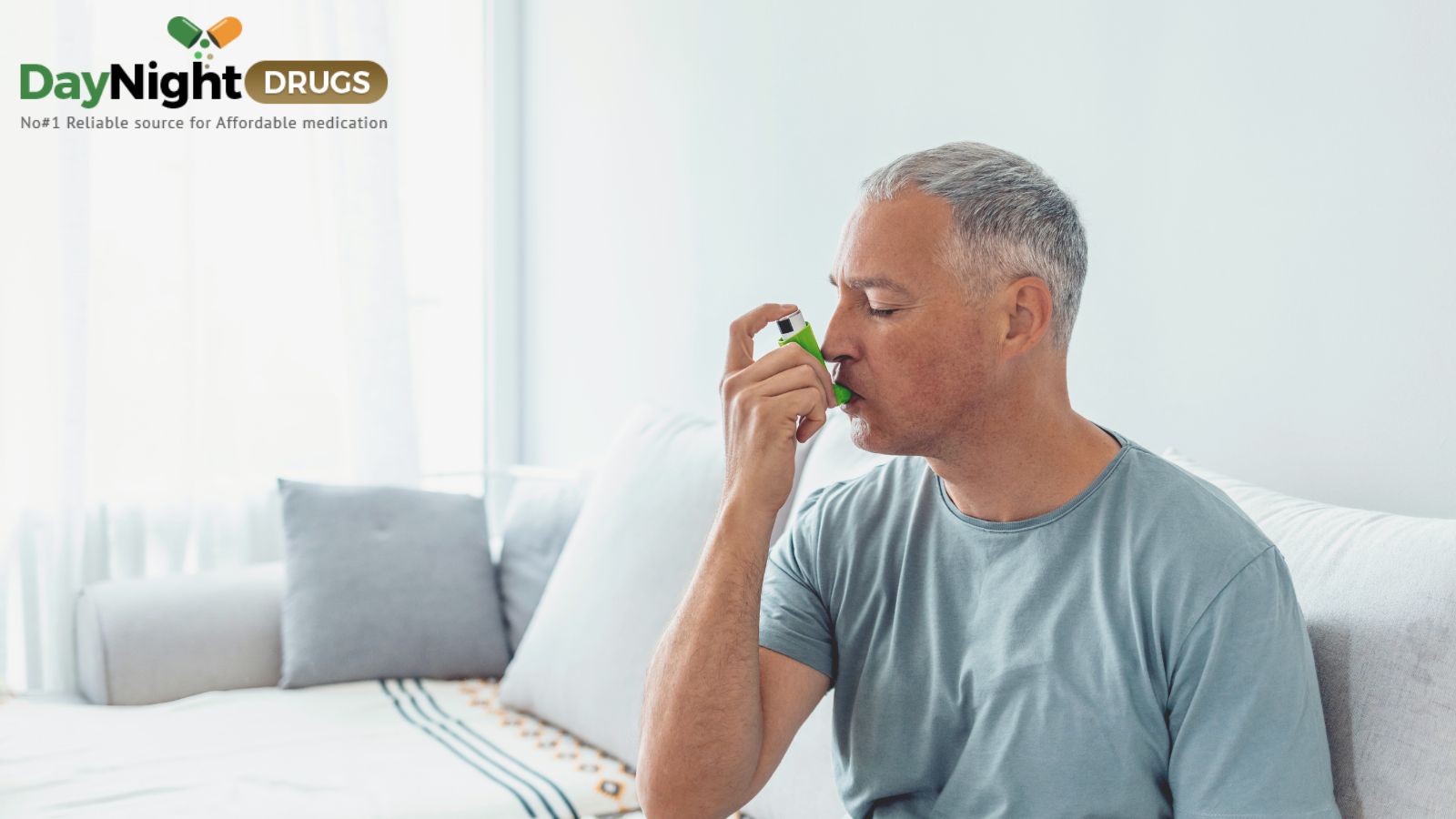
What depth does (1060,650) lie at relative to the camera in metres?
1.08

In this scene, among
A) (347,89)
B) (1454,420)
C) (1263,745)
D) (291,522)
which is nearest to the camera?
(1263,745)

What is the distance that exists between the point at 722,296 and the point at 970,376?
1394mm

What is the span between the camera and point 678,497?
205cm

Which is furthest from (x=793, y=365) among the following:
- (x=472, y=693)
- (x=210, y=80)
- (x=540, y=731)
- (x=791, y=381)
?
(x=210, y=80)

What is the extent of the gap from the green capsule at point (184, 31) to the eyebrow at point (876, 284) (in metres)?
2.37

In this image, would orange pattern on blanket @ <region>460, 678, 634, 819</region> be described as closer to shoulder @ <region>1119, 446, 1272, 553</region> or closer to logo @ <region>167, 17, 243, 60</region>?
shoulder @ <region>1119, 446, 1272, 553</region>

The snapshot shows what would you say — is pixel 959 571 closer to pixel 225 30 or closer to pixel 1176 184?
pixel 1176 184

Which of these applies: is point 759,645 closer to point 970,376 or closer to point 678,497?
point 970,376

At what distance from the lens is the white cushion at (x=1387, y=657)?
3.12ft

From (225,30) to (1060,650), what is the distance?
8.81ft

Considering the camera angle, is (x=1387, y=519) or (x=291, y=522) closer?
(x=1387, y=519)

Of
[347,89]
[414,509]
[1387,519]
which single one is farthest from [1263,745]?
[347,89]

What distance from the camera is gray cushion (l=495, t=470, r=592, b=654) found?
2.56 metres

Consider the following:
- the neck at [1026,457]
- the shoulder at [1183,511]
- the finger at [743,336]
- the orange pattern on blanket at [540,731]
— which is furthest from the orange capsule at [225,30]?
the shoulder at [1183,511]
